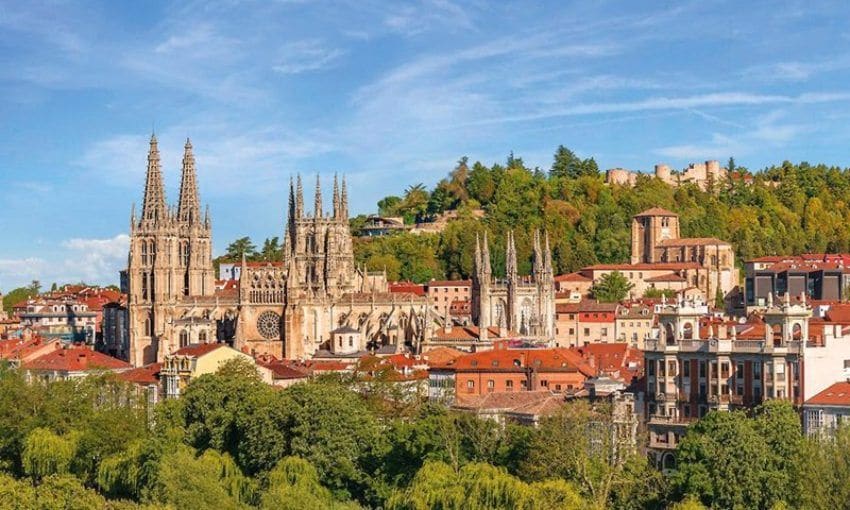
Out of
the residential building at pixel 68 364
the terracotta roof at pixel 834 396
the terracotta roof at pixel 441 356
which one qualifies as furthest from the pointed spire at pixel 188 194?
the terracotta roof at pixel 834 396

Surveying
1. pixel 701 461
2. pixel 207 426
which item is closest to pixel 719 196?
pixel 207 426

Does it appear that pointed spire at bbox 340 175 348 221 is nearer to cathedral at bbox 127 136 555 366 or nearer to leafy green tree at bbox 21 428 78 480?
cathedral at bbox 127 136 555 366

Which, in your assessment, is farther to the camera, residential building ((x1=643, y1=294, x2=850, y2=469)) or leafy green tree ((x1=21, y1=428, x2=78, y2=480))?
leafy green tree ((x1=21, y1=428, x2=78, y2=480))

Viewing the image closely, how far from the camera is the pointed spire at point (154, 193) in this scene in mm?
127312

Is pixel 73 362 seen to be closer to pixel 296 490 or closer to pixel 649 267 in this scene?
pixel 296 490

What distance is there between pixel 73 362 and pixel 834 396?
200ft

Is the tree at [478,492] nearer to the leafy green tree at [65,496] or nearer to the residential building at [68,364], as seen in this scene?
the leafy green tree at [65,496]

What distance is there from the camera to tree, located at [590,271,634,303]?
14700 cm

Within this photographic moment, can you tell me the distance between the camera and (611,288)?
483 feet

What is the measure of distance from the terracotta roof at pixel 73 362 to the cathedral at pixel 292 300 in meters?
4.50

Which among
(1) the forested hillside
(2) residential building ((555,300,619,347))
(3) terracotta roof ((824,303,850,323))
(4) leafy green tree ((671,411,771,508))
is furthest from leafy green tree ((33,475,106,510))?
(1) the forested hillside

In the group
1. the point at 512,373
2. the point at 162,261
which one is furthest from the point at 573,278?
the point at 512,373

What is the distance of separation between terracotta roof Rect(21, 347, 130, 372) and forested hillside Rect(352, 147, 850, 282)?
1729 inches

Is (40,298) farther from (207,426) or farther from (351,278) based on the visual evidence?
(207,426)
